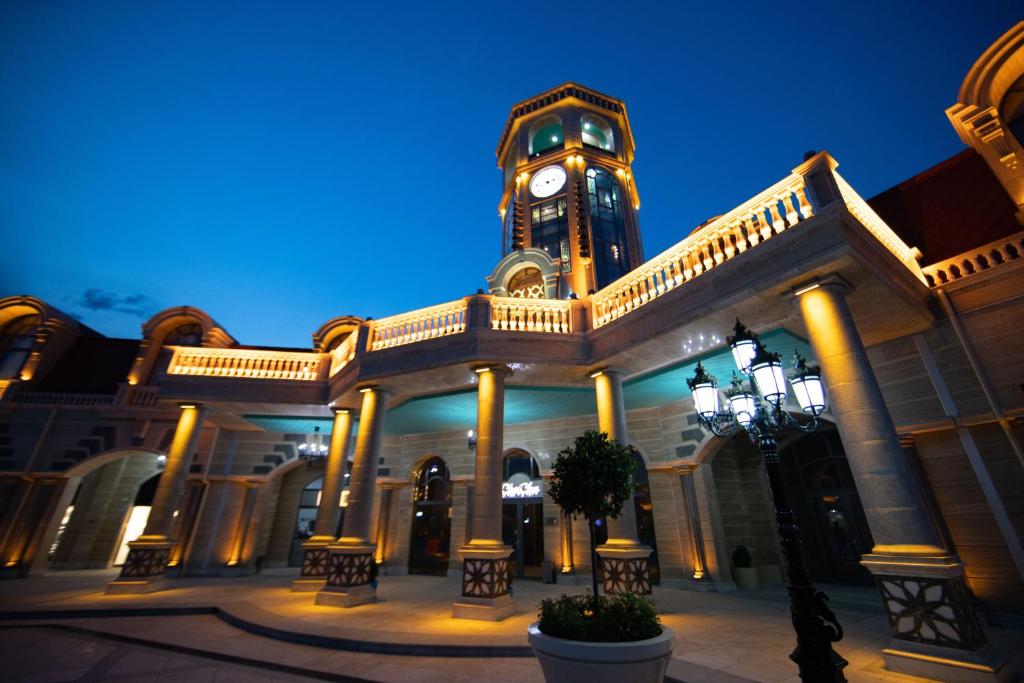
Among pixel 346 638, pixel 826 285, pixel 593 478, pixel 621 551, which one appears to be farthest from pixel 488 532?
pixel 826 285

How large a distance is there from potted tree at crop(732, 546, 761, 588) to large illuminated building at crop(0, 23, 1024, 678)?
0.50 meters

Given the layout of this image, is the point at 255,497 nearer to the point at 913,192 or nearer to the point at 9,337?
the point at 9,337

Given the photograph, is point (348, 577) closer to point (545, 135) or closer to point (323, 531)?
point (323, 531)

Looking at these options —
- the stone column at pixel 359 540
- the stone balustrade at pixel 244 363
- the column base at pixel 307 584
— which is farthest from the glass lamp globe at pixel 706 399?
the stone balustrade at pixel 244 363

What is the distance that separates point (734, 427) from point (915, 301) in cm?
507

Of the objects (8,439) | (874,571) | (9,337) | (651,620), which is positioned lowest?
(651,620)

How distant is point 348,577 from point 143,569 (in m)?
6.31

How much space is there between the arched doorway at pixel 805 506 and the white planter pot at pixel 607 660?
9.58 meters

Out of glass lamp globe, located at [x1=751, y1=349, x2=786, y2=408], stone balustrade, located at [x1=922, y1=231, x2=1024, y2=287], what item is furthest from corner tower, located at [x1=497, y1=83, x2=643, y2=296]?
glass lamp globe, located at [x1=751, y1=349, x2=786, y2=408]

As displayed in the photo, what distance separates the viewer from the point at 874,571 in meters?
5.11

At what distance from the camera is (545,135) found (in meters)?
25.3

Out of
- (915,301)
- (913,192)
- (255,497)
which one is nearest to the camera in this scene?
(915,301)

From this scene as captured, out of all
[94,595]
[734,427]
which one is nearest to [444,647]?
[734,427]

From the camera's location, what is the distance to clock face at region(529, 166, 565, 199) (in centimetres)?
2235
